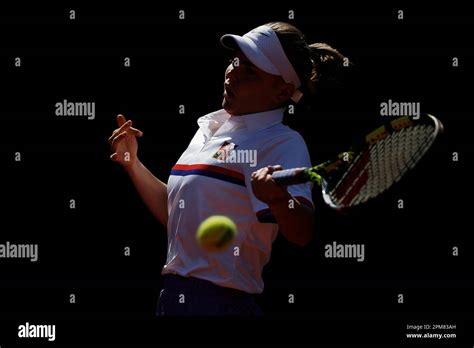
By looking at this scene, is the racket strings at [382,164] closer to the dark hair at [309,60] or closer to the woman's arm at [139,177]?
the dark hair at [309,60]

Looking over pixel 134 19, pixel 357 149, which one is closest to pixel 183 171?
pixel 357 149

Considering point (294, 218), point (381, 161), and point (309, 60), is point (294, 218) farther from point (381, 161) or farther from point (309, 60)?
point (309, 60)

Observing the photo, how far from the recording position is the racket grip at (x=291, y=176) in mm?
3062

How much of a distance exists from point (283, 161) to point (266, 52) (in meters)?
0.36

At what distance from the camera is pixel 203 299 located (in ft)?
11.0

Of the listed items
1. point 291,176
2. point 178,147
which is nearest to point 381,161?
point 291,176

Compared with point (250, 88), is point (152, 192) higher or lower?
lower

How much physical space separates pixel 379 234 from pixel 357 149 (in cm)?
269

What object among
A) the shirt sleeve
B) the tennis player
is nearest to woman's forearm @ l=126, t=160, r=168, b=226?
the tennis player

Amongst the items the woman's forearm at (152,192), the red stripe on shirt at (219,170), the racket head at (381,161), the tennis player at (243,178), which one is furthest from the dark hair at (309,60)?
the woman's forearm at (152,192)

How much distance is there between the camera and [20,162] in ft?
19.1

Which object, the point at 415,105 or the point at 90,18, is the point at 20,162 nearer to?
the point at 90,18

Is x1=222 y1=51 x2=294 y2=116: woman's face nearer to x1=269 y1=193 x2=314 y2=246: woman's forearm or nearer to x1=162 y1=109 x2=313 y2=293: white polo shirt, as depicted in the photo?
x1=162 y1=109 x2=313 y2=293: white polo shirt

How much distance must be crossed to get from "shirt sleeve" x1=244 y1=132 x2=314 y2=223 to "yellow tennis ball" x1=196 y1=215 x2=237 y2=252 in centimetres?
15
